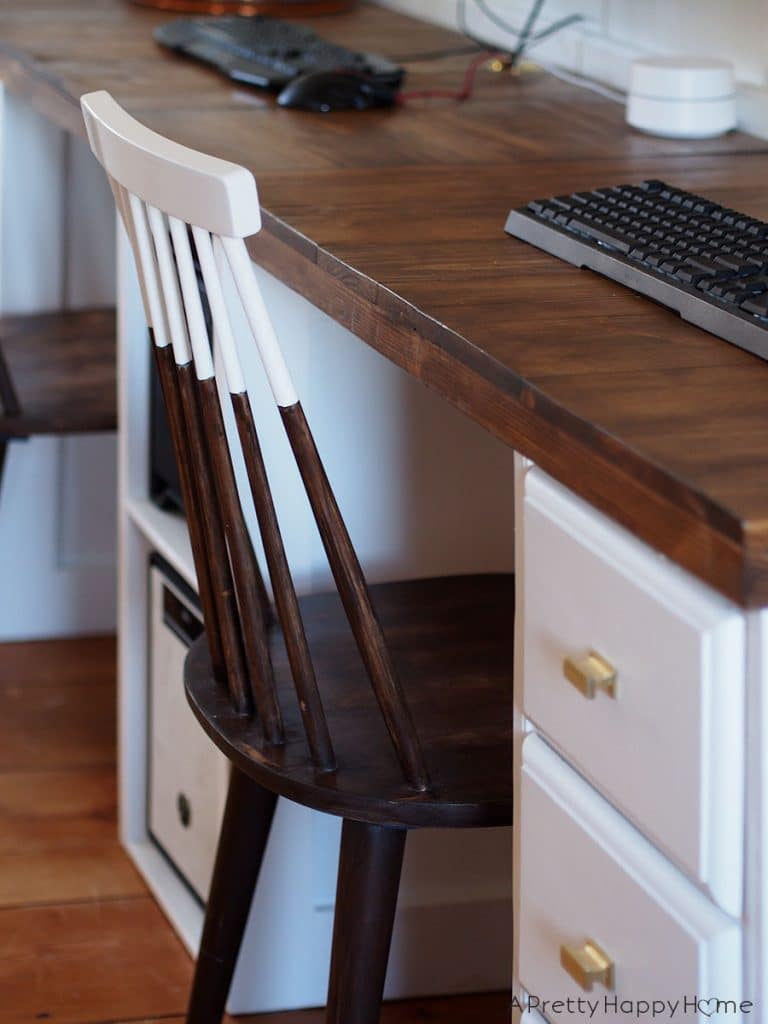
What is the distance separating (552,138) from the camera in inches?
65.9

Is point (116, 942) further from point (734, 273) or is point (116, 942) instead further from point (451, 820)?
point (734, 273)

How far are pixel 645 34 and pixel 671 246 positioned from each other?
92 cm

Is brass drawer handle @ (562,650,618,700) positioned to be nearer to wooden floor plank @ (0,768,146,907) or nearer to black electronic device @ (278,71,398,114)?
black electronic device @ (278,71,398,114)

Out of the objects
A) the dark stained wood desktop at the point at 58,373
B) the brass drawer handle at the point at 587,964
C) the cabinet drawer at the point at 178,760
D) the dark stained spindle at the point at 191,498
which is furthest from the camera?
the dark stained wood desktop at the point at 58,373

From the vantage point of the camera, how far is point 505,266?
3.86 ft

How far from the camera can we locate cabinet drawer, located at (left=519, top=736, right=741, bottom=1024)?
814mm

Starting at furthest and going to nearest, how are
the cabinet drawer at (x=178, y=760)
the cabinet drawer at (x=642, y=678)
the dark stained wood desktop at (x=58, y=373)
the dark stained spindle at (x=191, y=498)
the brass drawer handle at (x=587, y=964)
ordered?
the dark stained wood desktop at (x=58, y=373) → the cabinet drawer at (x=178, y=760) → the dark stained spindle at (x=191, y=498) → the brass drawer handle at (x=587, y=964) → the cabinet drawer at (x=642, y=678)

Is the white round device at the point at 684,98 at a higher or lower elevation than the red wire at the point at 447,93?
higher

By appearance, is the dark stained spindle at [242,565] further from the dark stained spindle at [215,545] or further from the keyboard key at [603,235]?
the keyboard key at [603,235]

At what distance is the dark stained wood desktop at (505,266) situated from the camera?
0.80 m

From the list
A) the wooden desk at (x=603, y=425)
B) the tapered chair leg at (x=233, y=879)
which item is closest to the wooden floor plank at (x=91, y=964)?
the tapered chair leg at (x=233, y=879)

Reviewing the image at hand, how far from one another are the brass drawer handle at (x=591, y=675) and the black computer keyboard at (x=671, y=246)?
0.22 m

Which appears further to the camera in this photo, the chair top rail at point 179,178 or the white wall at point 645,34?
the white wall at point 645,34

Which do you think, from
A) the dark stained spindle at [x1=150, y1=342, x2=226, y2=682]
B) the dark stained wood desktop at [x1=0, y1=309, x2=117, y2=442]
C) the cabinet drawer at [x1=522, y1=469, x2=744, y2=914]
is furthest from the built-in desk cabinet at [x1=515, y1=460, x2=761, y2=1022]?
the dark stained wood desktop at [x1=0, y1=309, x2=117, y2=442]
